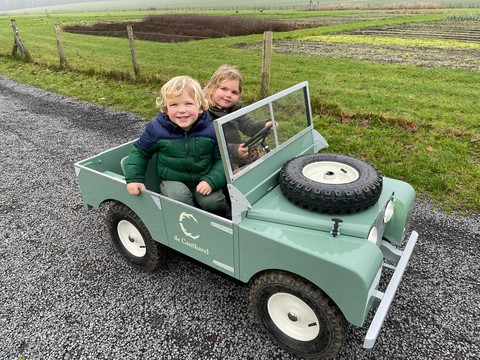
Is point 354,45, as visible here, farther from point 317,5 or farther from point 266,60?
point 317,5

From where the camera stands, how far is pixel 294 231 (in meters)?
2.41

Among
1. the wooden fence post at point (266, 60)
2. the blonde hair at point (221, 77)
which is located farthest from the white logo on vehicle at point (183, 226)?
the wooden fence post at point (266, 60)

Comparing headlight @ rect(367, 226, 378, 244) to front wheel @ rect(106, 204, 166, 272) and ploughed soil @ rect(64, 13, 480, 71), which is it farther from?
ploughed soil @ rect(64, 13, 480, 71)

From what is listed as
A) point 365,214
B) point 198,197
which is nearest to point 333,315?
point 365,214

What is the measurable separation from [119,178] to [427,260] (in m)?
3.19

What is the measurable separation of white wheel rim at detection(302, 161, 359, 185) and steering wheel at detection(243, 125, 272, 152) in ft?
1.29

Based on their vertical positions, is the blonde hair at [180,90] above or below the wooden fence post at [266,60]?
above

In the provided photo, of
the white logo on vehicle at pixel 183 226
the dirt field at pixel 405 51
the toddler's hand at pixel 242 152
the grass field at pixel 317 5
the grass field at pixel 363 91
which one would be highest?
the toddler's hand at pixel 242 152

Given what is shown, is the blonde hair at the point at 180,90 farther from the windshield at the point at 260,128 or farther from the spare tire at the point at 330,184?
the spare tire at the point at 330,184

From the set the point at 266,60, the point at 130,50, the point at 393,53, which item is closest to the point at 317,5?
the point at 393,53

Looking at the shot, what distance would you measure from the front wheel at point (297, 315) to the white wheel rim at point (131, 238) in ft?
4.49

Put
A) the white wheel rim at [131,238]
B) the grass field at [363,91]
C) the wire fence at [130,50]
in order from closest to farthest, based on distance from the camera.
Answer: the white wheel rim at [131,238] < the grass field at [363,91] < the wire fence at [130,50]

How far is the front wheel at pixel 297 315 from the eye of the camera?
2271 millimetres

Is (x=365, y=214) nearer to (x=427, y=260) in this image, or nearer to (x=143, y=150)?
(x=427, y=260)
